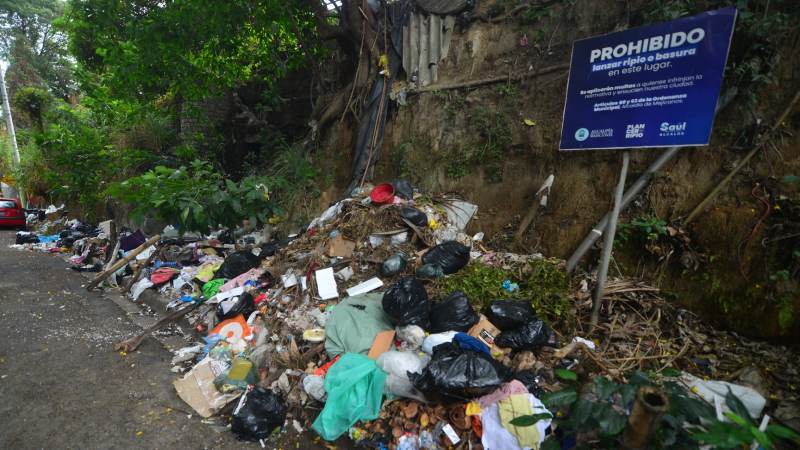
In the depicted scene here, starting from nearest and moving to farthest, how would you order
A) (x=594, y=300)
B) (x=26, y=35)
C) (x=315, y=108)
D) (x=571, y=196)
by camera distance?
(x=594, y=300) → (x=571, y=196) → (x=315, y=108) → (x=26, y=35)

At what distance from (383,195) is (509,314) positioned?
91.8 inches

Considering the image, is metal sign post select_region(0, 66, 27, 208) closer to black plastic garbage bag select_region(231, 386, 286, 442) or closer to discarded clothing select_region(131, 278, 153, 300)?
discarded clothing select_region(131, 278, 153, 300)

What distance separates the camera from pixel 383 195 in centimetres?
457

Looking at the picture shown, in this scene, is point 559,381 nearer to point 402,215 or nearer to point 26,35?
point 402,215

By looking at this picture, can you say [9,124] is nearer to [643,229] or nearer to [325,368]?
[325,368]

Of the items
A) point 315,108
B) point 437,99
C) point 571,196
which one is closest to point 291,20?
point 315,108

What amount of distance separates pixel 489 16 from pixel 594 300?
3658mm

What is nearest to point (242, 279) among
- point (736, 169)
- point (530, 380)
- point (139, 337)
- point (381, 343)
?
point (139, 337)

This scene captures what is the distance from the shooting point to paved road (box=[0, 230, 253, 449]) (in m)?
2.39

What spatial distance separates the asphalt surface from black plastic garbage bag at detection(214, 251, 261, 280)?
1058mm

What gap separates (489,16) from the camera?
15.1 ft

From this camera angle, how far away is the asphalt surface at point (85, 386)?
2393 mm

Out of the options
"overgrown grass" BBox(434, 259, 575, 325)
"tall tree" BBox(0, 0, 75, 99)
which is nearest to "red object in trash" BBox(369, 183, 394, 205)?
"overgrown grass" BBox(434, 259, 575, 325)

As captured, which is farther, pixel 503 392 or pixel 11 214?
pixel 11 214
